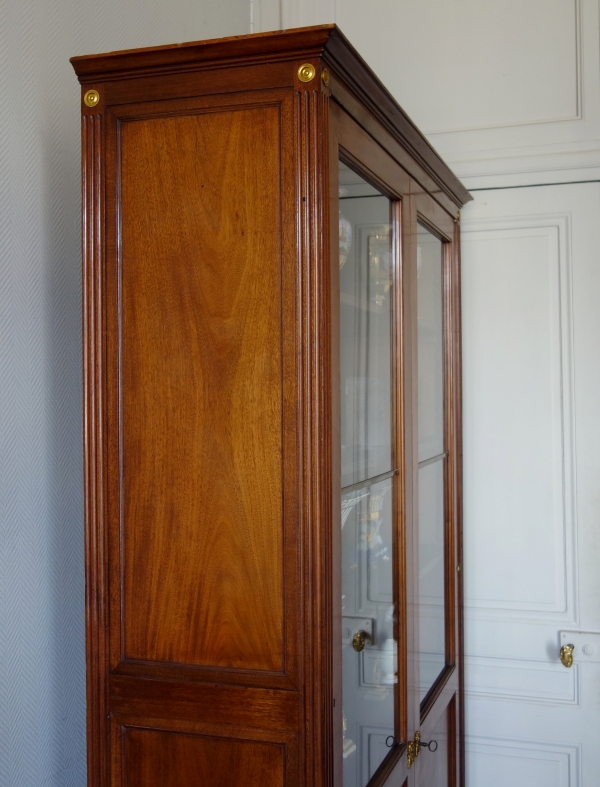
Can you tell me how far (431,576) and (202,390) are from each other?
0.66 m

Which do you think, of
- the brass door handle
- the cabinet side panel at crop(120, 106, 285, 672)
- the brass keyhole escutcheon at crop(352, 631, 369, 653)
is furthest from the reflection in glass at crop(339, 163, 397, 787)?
the brass door handle

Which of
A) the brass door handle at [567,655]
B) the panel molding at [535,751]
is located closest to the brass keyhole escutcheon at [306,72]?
the brass door handle at [567,655]

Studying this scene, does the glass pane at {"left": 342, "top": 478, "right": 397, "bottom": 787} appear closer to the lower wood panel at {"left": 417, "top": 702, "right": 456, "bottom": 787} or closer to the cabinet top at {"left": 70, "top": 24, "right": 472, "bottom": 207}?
the lower wood panel at {"left": 417, "top": 702, "right": 456, "bottom": 787}

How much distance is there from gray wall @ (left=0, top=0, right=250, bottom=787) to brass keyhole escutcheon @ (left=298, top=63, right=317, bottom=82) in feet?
1.20

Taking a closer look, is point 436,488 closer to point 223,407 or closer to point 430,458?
point 430,458

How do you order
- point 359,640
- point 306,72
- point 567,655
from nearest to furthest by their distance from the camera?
1. point 306,72
2. point 359,640
3. point 567,655

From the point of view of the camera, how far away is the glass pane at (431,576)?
49.7 inches

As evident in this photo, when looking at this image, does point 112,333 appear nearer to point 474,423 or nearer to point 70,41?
point 70,41

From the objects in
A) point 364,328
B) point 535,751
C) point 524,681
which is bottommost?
point 535,751

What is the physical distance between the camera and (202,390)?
0.84m

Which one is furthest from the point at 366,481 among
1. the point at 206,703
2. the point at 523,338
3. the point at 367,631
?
the point at 523,338

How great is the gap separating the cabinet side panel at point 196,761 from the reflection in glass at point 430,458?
1.50 feet

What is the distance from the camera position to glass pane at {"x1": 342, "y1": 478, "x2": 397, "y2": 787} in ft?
3.02

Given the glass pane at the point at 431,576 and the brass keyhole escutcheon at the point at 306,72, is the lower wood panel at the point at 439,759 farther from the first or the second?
the brass keyhole escutcheon at the point at 306,72
